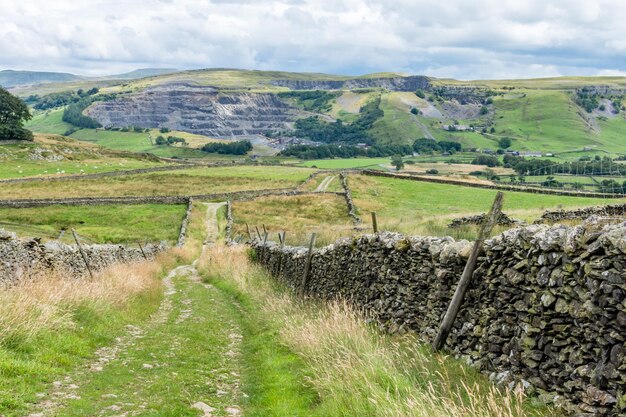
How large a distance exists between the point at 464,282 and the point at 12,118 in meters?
166

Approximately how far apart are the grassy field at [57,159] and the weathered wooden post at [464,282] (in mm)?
108675

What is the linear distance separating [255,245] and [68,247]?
1200cm

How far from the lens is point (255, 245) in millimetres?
34375

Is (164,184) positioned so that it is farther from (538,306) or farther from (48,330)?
(538,306)

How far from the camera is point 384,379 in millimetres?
8367

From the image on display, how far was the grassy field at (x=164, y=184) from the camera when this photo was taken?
8862cm

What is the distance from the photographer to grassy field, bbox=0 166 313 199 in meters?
88.6

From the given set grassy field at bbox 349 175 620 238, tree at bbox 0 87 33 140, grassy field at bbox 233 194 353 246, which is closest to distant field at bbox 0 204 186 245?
grassy field at bbox 233 194 353 246

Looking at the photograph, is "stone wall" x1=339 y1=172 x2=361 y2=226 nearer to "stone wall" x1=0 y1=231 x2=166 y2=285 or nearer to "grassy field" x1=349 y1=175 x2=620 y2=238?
"grassy field" x1=349 y1=175 x2=620 y2=238

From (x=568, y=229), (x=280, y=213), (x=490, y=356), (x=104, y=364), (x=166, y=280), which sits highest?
(x=568, y=229)

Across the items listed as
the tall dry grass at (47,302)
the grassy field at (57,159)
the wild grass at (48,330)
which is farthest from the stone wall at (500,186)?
the grassy field at (57,159)

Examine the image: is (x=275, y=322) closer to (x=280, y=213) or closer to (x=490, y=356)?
(x=490, y=356)

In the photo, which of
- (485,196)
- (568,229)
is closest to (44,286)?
(568,229)

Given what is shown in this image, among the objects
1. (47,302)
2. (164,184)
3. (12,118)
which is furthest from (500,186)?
(12,118)
